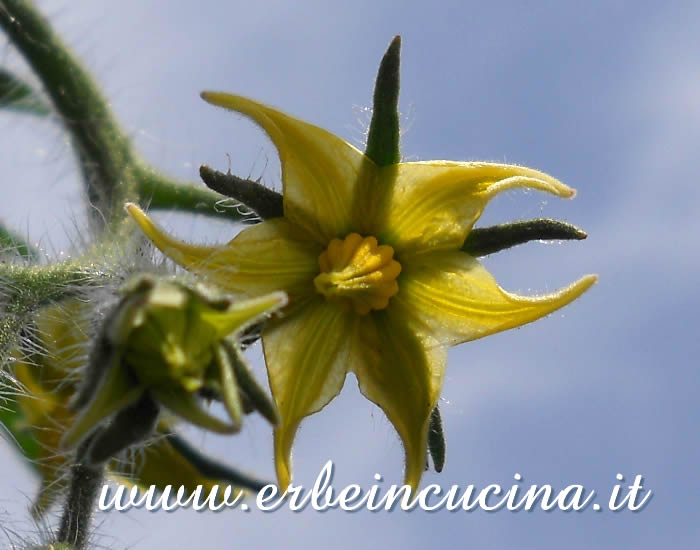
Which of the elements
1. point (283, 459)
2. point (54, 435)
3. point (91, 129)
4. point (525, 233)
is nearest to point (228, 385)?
point (283, 459)

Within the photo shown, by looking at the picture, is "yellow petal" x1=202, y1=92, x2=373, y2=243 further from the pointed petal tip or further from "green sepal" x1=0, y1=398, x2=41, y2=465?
"green sepal" x1=0, y1=398, x2=41, y2=465

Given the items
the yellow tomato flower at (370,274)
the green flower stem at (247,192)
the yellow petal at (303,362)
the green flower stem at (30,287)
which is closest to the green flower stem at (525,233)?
the yellow tomato flower at (370,274)

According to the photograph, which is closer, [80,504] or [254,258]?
[80,504]

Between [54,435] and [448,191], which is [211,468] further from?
[448,191]

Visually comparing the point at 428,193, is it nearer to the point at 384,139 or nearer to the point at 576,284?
the point at 384,139

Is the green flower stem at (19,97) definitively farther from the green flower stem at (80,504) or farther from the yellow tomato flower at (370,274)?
the green flower stem at (80,504)

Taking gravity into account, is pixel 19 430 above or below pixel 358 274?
below

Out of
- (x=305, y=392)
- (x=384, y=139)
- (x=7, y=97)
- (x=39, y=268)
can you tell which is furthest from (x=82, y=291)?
(x=7, y=97)
